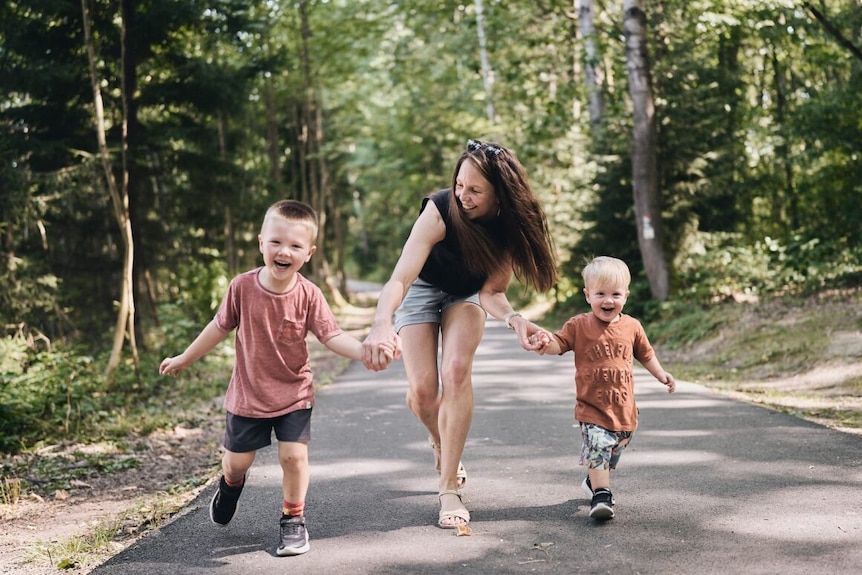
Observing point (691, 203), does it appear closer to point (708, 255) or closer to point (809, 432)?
point (708, 255)

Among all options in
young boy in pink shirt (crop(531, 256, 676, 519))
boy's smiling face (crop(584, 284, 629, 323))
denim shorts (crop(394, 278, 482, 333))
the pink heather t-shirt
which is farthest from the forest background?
boy's smiling face (crop(584, 284, 629, 323))

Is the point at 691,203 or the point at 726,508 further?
the point at 691,203

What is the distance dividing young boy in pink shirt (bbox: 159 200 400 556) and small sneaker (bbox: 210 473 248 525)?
0.22 metres

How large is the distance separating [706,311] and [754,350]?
290cm

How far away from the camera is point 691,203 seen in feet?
55.8

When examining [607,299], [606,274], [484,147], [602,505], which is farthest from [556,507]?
[484,147]

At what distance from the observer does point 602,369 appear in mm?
4688

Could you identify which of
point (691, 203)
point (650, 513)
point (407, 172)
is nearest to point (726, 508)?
point (650, 513)

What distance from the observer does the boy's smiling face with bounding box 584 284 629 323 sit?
4695 mm

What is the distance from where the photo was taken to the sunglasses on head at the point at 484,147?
473cm

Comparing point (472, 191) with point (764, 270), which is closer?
point (472, 191)

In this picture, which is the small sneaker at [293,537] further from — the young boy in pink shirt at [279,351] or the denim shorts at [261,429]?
the denim shorts at [261,429]

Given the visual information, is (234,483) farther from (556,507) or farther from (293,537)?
(556,507)

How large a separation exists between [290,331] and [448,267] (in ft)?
3.57
